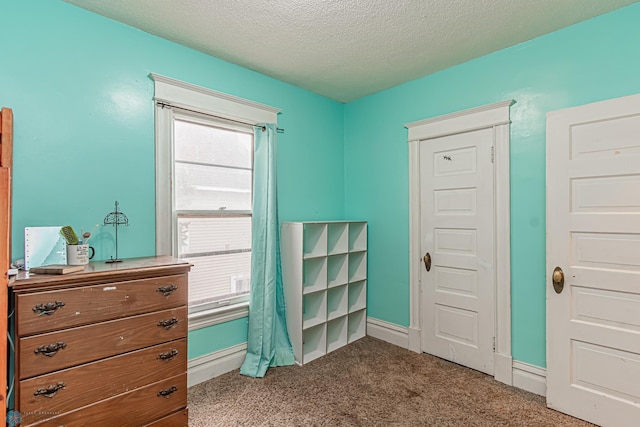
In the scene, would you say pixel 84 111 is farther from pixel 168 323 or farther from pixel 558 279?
pixel 558 279

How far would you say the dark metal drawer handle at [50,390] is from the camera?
1.41 metres

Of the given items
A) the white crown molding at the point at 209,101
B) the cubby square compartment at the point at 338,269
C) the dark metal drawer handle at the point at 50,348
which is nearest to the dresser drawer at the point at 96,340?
the dark metal drawer handle at the point at 50,348

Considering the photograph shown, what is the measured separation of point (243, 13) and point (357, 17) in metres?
0.74

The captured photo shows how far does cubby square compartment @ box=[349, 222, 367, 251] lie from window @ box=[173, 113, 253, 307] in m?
1.13

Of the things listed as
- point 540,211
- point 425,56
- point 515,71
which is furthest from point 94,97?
point 540,211

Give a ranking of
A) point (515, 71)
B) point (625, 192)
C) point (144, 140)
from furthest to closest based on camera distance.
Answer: point (515, 71) → point (144, 140) → point (625, 192)

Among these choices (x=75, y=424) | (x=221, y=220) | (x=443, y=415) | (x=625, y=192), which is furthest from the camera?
(x=221, y=220)

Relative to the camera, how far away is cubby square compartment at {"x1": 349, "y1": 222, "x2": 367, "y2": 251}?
3.38 metres

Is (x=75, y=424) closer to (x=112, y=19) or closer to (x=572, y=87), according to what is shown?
(x=112, y=19)

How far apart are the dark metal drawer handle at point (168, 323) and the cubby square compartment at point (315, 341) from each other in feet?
4.46

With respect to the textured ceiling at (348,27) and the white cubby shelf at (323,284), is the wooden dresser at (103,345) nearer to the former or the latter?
the white cubby shelf at (323,284)

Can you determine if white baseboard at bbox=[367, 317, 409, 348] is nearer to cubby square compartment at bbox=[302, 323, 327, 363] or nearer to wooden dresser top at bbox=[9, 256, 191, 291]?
cubby square compartment at bbox=[302, 323, 327, 363]

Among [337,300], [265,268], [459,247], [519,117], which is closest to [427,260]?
[459,247]

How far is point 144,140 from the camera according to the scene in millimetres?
2211
